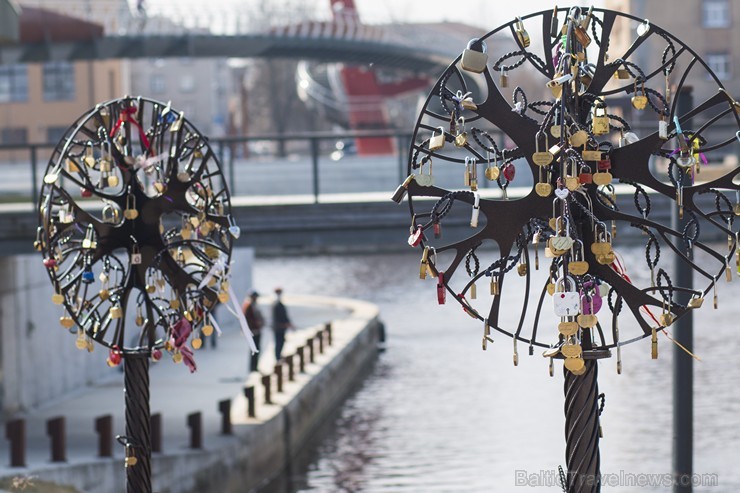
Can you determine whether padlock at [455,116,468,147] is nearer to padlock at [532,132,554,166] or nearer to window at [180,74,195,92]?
padlock at [532,132,554,166]

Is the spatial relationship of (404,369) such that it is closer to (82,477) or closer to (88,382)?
(88,382)

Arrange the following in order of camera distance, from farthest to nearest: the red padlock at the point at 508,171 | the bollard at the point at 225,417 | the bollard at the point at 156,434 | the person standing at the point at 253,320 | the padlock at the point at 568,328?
1. the person standing at the point at 253,320
2. the bollard at the point at 225,417
3. the bollard at the point at 156,434
4. the red padlock at the point at 508,171
5. the padlock at the point at 568,328

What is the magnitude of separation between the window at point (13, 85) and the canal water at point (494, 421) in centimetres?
3529

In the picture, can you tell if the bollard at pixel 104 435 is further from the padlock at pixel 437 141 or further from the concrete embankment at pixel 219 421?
the padlock at pixel 437 141

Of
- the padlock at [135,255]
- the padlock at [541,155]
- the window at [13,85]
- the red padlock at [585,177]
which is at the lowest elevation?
the padlock at [135,255]

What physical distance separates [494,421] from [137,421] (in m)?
16.7

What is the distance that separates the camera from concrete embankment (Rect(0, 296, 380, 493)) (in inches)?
677

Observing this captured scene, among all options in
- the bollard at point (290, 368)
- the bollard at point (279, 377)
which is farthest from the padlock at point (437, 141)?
the bollard at point (290, 368)

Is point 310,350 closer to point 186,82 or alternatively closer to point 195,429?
point 195,429

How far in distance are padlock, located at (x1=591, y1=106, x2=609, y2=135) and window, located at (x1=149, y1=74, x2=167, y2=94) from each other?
122301mm

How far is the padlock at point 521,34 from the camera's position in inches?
301

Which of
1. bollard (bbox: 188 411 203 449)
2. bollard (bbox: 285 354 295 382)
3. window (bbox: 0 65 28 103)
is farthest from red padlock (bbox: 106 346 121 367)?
window (bbox: 0 65 28 103)

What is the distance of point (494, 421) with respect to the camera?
26.1 m

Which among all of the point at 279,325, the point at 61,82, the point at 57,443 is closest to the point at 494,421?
the point at 279,325
